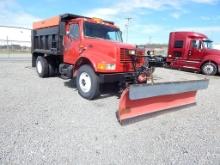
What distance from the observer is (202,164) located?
12.2 feet

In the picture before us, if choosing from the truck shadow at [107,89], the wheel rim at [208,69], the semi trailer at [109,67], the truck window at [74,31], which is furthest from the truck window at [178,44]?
the truck window at [74,31]

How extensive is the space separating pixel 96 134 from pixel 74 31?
4.62 m

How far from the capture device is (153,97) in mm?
5824

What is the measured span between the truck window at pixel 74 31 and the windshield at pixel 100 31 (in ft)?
1.13

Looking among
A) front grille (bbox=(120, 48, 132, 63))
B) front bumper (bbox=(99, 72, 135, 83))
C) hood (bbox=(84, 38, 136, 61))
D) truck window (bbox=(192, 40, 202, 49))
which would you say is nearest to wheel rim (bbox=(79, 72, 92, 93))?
front bumper (bbox=(99, 72, 135, 83))

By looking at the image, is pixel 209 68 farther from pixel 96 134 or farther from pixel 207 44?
pixel 96 134

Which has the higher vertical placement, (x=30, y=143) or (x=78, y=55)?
(x=78, y=55)

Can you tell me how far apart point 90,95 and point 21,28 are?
71581 mm

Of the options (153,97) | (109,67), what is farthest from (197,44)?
(153,97)

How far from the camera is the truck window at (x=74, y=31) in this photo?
26.5 ft

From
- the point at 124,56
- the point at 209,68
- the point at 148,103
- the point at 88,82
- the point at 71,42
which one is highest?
the point at 71,42

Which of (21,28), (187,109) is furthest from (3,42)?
(187,109)

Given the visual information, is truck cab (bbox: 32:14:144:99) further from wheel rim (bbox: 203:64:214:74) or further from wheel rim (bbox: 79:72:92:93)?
wheel rim (bbox: 203:64:214:74)

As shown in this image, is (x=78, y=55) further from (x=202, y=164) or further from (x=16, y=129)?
(x=202, y=164)
